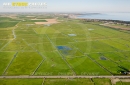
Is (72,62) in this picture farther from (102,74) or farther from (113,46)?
(113,46)

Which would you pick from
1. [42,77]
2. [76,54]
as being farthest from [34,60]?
[76,54]

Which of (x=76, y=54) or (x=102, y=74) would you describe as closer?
(x=102, y=74)

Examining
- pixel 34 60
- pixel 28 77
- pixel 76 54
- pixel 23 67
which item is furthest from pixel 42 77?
pixel 76 54

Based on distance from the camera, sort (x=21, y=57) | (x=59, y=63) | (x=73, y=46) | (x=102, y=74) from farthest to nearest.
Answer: (x=73, y=46) < (x=21, y=57) < (x=59, y=63) < (x=102, y=74)

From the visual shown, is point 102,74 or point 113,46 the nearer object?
point 102,74

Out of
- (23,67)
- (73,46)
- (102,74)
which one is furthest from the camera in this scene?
(73,46)

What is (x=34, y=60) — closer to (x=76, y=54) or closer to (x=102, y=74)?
(x=76, y=54)

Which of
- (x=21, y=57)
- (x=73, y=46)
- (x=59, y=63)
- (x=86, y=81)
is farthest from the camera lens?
(x=73, y=46)

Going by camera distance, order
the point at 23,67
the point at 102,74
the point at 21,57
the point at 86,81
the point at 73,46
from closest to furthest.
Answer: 1. the point at 86,81
2. the point at 102,74
3. the point at 23,67
4. the point at 21,57
5. the point at 73,46
